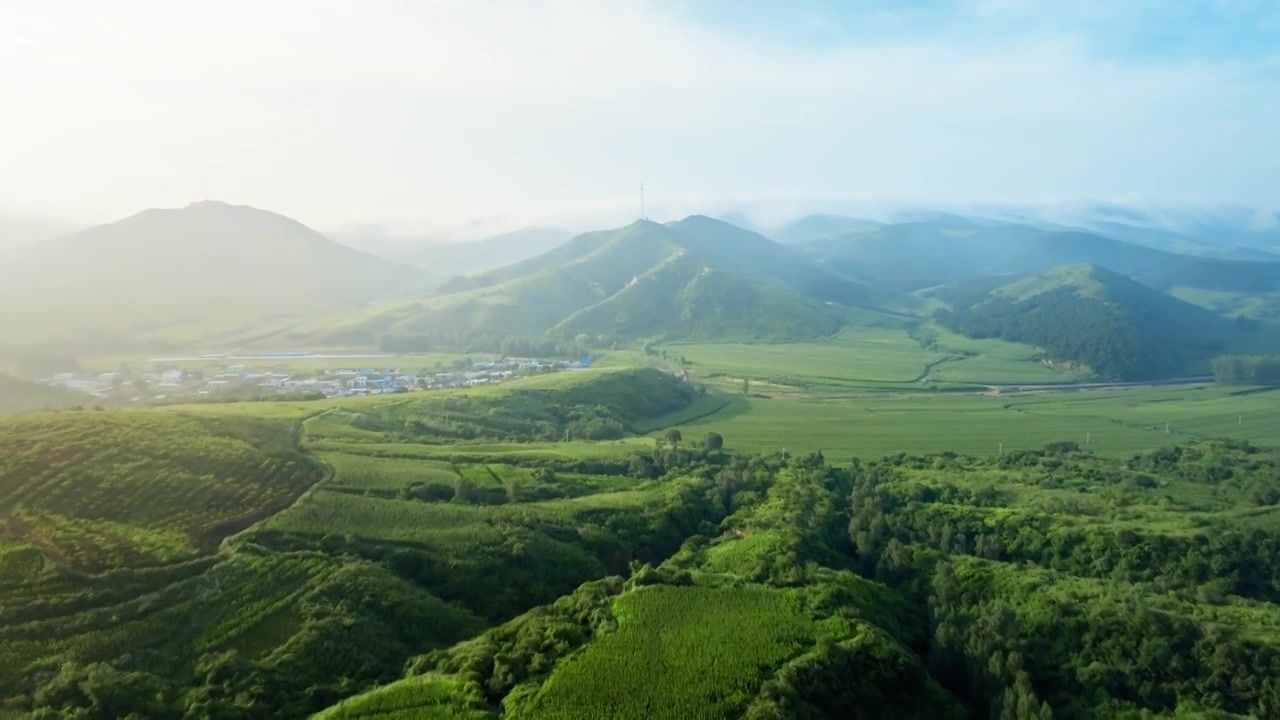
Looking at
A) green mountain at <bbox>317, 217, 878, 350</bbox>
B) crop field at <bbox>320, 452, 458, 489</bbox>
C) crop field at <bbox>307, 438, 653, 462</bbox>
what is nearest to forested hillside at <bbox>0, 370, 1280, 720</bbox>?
crop field at <bbox>320, 452, 458, 489</bbox>

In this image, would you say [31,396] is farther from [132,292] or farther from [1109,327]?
[1109,327]

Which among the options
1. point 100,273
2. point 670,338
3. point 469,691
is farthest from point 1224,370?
point 100,273

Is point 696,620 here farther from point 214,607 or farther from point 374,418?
point 374,418

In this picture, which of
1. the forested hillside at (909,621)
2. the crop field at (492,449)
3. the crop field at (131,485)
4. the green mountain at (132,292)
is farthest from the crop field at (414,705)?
the green mountain at (132,292)

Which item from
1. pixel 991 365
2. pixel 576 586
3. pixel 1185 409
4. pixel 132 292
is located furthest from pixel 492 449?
pixel 132 292

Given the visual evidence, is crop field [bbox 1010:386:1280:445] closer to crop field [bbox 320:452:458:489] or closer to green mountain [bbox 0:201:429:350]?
crop field [bbox 320:452:458:489]
